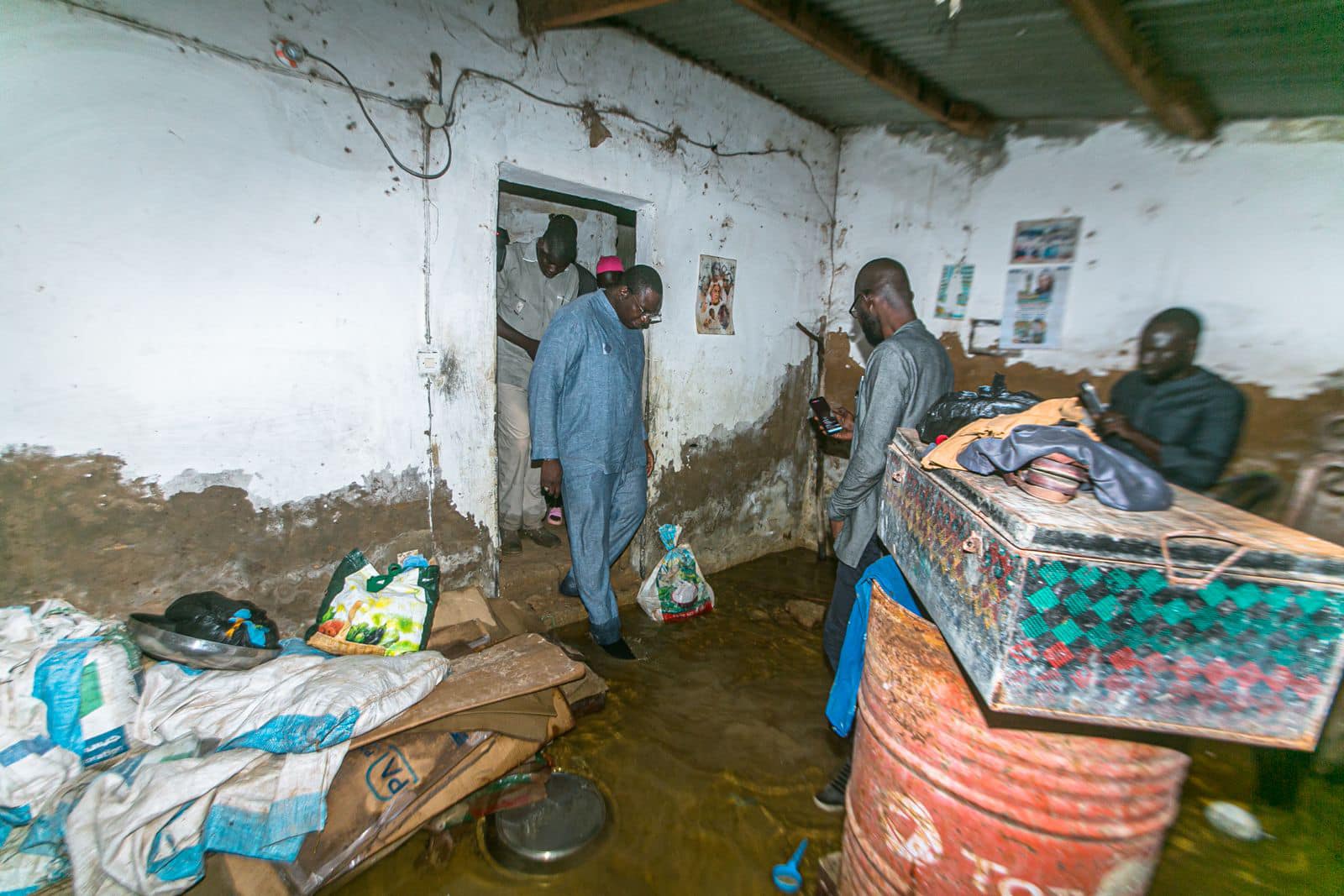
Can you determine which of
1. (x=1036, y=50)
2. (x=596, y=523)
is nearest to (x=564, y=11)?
(x=1036, y=50)

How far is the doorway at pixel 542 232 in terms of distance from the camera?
361 centimetres

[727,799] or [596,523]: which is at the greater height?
[596,523]

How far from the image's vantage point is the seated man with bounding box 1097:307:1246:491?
2771mm

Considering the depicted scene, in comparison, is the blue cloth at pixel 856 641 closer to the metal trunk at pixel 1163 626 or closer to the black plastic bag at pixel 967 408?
the black plastic bag at pixel 967 408

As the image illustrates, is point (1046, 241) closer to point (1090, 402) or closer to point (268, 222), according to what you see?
point (1090, 402)

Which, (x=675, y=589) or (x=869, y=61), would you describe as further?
(x=675, y=589)

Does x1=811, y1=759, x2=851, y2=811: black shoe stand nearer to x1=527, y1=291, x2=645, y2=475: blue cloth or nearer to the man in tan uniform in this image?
x1=527, y1=291, x2=645, y2=475: blue cloth

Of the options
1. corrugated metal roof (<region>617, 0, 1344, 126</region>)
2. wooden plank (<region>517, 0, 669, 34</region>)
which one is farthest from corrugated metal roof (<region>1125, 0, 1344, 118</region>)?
wooden plank (<region>517, 0, 669, 34</region>)

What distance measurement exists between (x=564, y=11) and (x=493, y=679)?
10.4 feet

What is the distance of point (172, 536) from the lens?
92.1 inches

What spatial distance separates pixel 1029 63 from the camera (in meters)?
3.25

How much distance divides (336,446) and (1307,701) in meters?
3.19

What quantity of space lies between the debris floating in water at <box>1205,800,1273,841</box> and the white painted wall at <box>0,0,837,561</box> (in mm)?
3599

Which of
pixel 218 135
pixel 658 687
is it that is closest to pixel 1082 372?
pixel 658 687
